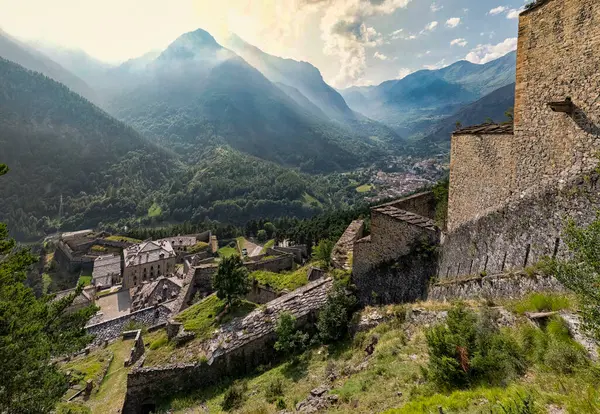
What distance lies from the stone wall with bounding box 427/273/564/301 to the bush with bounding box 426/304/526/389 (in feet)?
4.02

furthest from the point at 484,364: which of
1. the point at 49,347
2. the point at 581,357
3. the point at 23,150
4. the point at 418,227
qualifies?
the point at 23,150

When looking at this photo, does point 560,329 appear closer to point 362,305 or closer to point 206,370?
point 362,305

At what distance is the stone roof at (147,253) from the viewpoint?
57.6 m

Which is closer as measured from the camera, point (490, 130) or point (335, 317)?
point (490, 130)

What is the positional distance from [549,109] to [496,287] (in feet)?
14.2

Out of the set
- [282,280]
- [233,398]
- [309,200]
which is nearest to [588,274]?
[233,398]

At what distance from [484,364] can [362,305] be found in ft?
27.3

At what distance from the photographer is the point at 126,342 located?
814 inches

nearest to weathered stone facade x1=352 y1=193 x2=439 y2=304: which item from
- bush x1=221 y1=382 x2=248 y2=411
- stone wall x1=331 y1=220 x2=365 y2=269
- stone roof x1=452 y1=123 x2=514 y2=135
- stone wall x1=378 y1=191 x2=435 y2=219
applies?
stone wall x1=331 y1=220 x2=365 y2=269

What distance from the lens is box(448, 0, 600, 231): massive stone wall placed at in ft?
18.7

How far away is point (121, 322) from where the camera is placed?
85.9ft

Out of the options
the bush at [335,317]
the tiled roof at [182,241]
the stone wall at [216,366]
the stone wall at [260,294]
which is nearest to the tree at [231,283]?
the stone wall at [260,294]

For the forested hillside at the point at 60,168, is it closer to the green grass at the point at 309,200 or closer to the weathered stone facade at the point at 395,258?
Result: the green grass at the point at 309,200

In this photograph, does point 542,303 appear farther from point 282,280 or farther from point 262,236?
point 262,236
